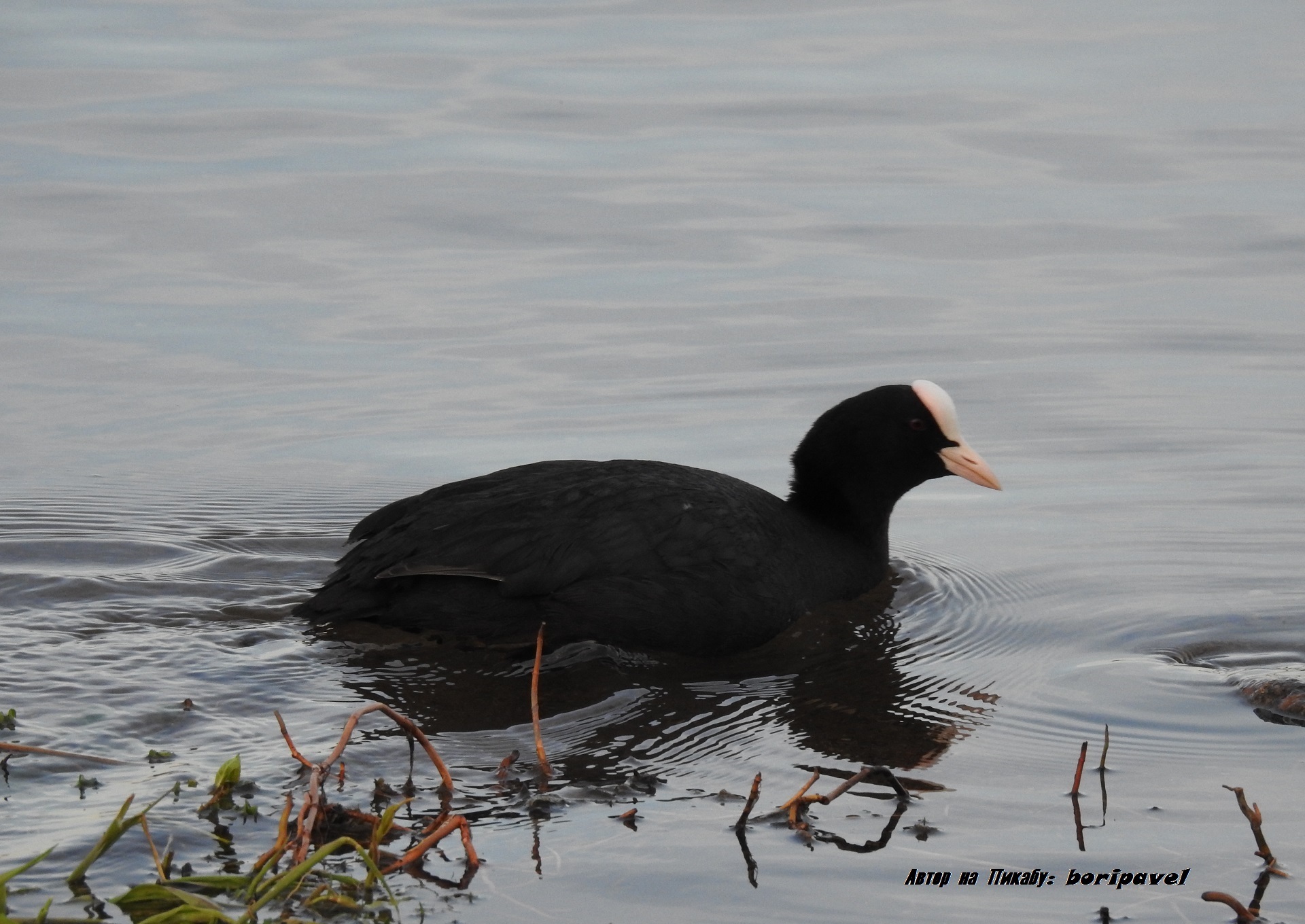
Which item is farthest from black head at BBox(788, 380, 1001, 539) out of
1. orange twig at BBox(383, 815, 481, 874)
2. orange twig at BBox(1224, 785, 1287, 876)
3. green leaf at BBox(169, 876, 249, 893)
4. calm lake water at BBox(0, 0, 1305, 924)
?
green leaf at BBox(169, 876, 249, 893)

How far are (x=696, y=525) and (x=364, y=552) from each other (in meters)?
1.14

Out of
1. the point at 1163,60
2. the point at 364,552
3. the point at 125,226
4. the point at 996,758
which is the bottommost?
the point at 996,758

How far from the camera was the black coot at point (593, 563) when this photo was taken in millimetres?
5559

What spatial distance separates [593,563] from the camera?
5594 millimetres

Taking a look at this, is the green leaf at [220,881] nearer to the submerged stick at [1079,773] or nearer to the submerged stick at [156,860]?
the submerged stick at [156,860]

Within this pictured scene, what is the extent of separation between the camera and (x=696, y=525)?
5.77 meters

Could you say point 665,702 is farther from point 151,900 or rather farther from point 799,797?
point 151,900

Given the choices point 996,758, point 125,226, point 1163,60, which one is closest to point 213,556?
point 996,758

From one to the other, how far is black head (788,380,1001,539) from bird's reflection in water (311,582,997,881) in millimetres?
542

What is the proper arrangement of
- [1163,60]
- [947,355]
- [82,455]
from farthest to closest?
1. [1163,60]
2. [947,355]
3. [82,455]

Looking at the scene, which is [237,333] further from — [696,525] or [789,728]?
[789,728]

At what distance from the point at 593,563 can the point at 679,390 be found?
11.3ft

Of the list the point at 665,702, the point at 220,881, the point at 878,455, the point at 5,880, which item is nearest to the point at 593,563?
the point at 665,702

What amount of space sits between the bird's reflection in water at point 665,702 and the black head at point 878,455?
21.3 inches
